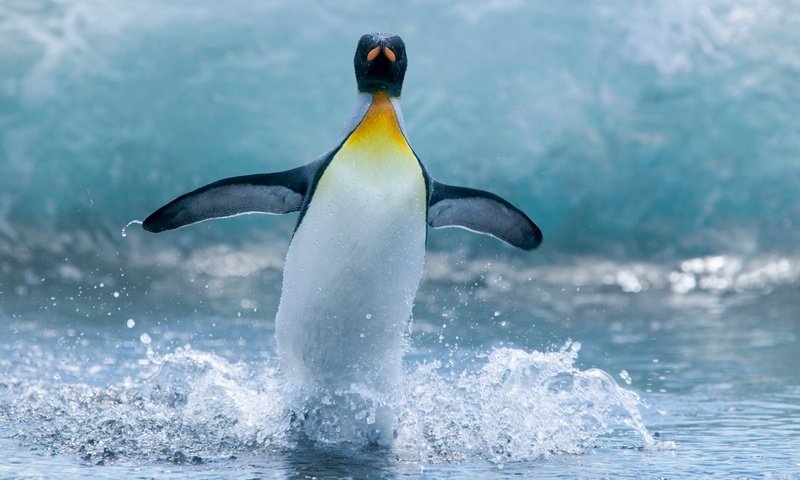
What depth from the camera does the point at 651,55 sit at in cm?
1389

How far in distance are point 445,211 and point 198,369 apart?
1.23m

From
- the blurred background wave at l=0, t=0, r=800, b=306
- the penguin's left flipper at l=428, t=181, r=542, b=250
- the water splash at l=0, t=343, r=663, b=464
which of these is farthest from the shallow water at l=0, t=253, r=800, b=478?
the blurred background wave at l=0, t=0, r=800, b=306

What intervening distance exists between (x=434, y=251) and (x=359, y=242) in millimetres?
7700

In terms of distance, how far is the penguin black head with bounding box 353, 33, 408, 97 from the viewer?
3598 millimetres

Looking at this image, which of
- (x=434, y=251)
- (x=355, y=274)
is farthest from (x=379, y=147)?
(x=434, y=251)

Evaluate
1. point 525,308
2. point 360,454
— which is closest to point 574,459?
point 360,454

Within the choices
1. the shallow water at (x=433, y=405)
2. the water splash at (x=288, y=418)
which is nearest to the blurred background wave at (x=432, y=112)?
the shallow water at (x=433, y=405)

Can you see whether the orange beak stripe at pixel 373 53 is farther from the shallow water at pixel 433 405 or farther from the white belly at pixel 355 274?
the shallow water at pixel 433 405

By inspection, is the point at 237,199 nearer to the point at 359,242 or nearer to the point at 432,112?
the point at 359,242

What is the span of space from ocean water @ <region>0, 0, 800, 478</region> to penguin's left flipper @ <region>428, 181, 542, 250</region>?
0.46m

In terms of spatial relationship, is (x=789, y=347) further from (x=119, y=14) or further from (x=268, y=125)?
(x=119, y=14)

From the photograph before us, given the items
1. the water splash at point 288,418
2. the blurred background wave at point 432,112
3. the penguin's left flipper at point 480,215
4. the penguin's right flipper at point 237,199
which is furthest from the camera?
the blurred background wave at point 432,112

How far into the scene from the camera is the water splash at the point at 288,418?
135 inches

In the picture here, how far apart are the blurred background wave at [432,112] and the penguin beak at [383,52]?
8308 mm
